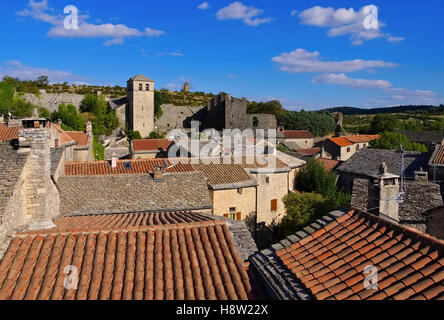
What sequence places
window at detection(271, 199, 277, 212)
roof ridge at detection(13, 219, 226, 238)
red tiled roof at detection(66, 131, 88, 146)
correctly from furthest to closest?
red tiled roof at detection(66, 131, 88, 146) → window at detection(271, 199, 277, 212) → roof ridge at detection(13, 219, 226, 238)

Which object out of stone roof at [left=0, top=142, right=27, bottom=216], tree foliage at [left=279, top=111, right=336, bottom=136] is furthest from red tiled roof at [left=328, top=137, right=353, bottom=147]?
stone roof at [left=0, top=142, right=27, bottom=216]

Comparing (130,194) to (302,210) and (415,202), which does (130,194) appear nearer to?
(302,210)

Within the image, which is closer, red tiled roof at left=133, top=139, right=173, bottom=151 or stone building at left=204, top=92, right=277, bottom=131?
red tiled roof at left=133, top=139, right=173, bottom=151

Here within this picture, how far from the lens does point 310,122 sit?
74.9 metres

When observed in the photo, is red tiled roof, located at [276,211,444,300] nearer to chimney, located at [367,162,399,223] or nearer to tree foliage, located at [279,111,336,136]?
chimney, located at [367,162,399,223]

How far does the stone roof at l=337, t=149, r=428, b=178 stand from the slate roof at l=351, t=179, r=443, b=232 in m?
12.4

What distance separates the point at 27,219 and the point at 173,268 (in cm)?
539

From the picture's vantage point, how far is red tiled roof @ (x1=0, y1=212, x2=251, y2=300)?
496cm

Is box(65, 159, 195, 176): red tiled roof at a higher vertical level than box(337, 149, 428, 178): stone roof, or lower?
higher

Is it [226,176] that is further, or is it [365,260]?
[226,176]

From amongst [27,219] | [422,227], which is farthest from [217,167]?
[27,219]

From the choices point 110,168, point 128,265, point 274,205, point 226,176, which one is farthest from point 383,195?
point 110,168

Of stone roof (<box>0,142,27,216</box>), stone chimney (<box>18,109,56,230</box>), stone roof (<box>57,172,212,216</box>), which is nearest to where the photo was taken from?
stone roof (<box>0,142,27,216</box>)

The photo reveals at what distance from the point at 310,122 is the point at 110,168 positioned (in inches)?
2450
